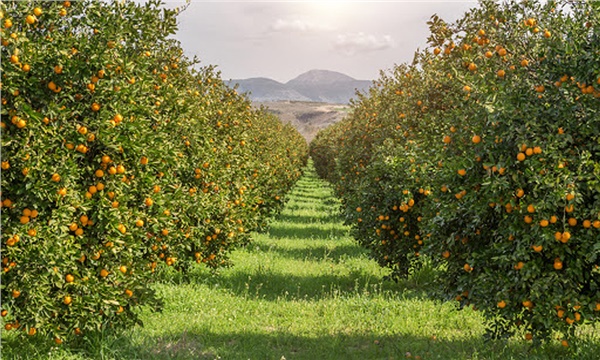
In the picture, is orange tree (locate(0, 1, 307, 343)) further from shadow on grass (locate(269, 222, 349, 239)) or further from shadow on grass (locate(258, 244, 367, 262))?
shadow on grass (locate(269, 222, 349, 239))

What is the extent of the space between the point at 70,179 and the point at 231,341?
340 centimetres

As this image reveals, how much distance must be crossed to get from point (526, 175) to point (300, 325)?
14.9 feet

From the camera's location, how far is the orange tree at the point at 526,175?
5367 mm

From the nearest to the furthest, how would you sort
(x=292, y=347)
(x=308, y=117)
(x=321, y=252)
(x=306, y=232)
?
1. (x=292, y=347)
2. (x=321, y=252)
3. (x=306, y=232)
4. (x=308, y=117)

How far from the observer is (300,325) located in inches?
334

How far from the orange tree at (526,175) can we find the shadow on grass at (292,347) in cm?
103

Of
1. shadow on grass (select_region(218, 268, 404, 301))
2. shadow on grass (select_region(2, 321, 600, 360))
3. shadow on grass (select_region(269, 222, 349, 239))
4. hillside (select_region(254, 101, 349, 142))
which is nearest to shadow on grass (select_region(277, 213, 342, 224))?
shadow on grass (select_region(269, 222, 349, 239))

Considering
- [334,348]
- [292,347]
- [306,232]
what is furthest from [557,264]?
[306,232]

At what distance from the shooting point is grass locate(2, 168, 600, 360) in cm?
682

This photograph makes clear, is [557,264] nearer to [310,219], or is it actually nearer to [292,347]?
[292,347]

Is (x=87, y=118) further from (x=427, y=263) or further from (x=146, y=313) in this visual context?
(x=427, y=263)

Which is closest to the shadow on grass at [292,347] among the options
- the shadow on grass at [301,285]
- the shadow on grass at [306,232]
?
the shadow on grass at [301,285]

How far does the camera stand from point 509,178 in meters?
5.60

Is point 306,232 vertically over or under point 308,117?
under
